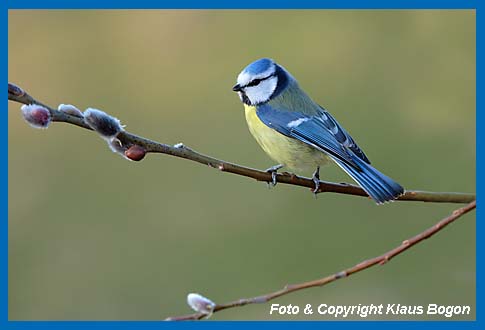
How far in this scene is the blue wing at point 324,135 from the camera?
6.40ft

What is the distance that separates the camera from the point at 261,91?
226cm

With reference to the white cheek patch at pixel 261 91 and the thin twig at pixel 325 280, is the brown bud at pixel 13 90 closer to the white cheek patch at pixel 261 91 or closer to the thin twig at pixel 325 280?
the thin twig at pixel 325 280

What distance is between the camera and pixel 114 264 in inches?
120

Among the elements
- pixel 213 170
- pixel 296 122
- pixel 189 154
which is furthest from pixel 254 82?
pixel 213 170

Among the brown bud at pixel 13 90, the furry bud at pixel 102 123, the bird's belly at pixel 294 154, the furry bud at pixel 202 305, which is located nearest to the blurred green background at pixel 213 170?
the bird's belly at pixel 294 154

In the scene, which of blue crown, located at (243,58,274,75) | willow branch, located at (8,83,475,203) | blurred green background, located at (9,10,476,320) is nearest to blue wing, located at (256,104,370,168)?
blue crown, located at (243,58,274,75)

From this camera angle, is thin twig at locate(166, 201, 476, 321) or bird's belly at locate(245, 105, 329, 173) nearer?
thin twig at locate(166, 201, 476, 321)

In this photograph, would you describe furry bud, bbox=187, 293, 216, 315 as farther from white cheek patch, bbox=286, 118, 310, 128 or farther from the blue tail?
white cheek patch, bbox=286, 118, 310, 128

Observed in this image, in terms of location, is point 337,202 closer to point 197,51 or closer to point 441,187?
point 441,187

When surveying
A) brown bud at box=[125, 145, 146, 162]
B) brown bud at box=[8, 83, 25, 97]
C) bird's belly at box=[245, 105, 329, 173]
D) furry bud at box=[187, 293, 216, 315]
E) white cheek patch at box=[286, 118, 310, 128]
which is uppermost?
white cheek patch at box=[286, 118, 310, 128]

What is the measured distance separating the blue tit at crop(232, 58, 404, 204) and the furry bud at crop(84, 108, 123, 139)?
2.99ft

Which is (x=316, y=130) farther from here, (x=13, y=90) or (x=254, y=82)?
(x=13, y=90)

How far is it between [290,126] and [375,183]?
18.3 inches

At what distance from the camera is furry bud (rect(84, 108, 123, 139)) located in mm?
1153
